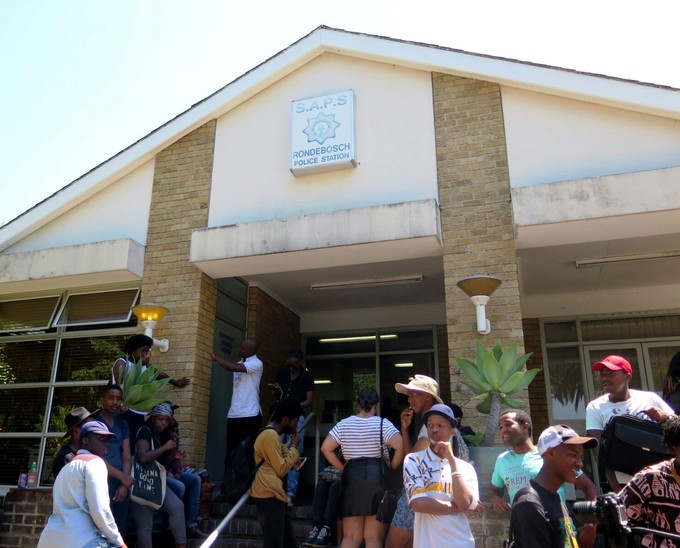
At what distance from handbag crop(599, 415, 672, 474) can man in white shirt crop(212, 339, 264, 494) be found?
438 cm

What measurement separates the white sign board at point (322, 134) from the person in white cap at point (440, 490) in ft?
14.9

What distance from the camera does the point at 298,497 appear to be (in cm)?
788

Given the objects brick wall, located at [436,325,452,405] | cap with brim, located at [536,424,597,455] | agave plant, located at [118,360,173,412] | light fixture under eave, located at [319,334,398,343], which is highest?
light fixture under eave, located at [319,334,398,343]

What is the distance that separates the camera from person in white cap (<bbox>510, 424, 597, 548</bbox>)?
2.66m

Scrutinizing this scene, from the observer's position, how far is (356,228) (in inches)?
282

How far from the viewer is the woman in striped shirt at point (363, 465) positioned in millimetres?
4570

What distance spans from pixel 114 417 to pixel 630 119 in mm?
6021

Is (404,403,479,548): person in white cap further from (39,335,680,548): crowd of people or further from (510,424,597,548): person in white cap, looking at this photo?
(510,424,597,548): person in white cap

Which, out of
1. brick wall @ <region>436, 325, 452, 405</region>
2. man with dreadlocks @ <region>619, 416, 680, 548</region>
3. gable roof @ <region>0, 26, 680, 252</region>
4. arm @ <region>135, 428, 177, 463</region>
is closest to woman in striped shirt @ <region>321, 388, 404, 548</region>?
arm @ <region>135, 428, 177, 463</region>

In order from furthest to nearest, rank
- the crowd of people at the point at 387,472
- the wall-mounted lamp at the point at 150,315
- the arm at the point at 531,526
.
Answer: the wall-mounted lamp at the point at 150,315, the crowd of people at the point at 387,472, the arm at the point at 531,526

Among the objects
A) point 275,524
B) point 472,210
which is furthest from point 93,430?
point 472,210

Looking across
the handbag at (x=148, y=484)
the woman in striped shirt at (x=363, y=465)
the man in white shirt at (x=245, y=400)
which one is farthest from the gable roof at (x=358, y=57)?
the handbag at (x=148, y=484)

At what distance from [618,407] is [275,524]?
2.77m

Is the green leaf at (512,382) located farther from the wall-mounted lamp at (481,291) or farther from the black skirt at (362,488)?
the black skirt at (362,488)
